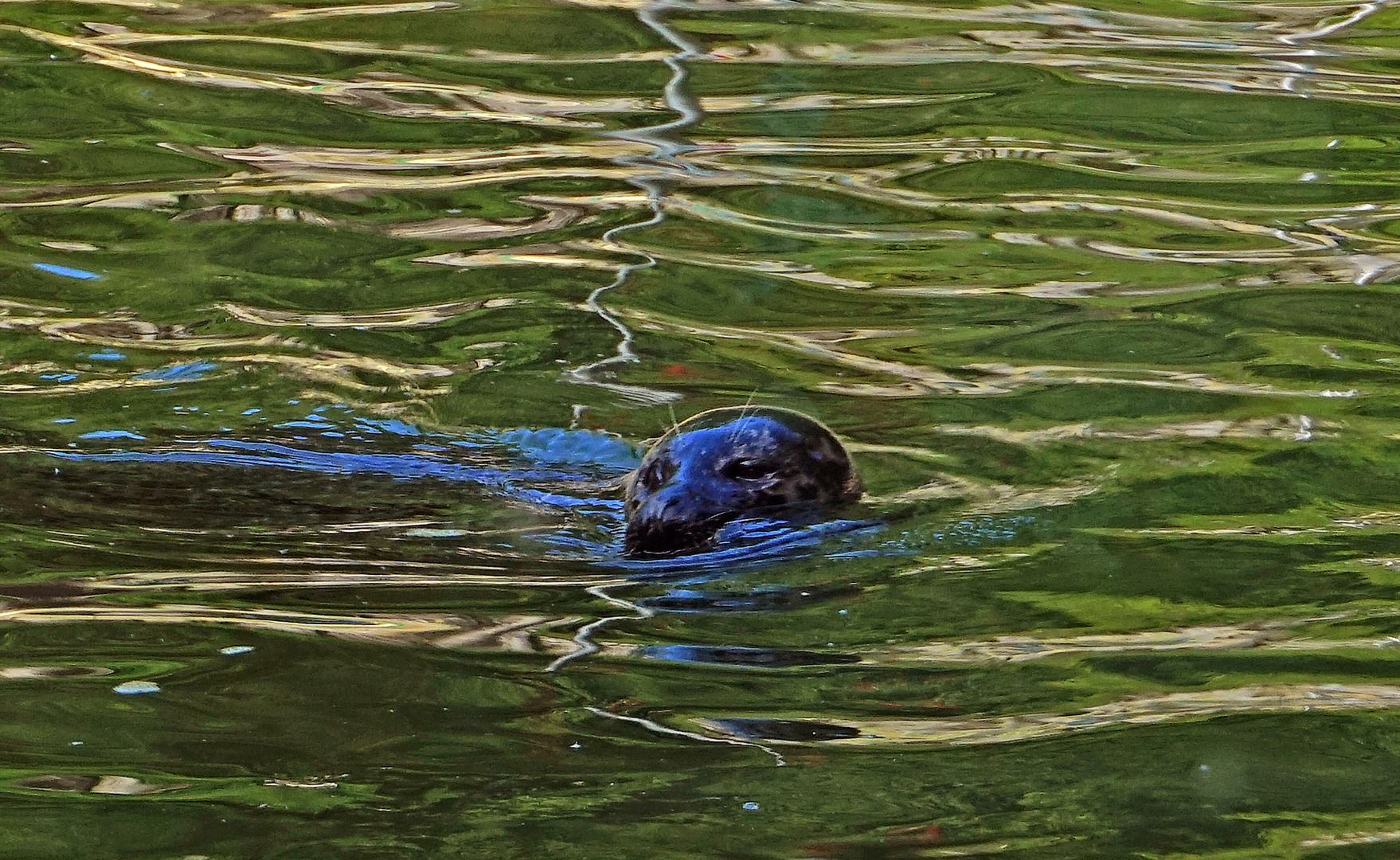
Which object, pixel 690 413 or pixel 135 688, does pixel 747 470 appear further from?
pixel 135 688

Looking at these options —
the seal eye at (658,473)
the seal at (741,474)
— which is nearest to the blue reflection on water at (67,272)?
the seal at (741,474)

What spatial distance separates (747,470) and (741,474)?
0.03 m

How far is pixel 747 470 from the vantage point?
223 inches

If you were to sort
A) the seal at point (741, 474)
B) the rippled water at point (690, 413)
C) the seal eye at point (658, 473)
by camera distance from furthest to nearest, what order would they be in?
the seal eye at point (658, 473) → the seal at point (741, 474) → the rippled water at point (690, 413)

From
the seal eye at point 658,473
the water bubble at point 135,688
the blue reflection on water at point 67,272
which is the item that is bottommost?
the blue reflection on water at point 67,272

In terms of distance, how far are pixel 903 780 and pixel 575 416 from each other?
3.68 m

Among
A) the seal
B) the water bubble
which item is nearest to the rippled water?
the water bubble

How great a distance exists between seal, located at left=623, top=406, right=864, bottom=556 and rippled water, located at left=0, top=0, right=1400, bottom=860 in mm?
194

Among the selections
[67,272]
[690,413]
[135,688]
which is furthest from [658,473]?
[67,272]

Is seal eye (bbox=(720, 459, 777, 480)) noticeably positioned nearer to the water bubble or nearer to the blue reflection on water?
the water bubble

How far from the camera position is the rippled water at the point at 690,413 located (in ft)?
11.4

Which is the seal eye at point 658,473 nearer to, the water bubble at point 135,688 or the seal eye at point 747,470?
the seal eye at point 747,470

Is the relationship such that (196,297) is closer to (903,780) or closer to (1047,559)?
(1047,559)

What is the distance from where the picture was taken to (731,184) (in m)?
9.85
